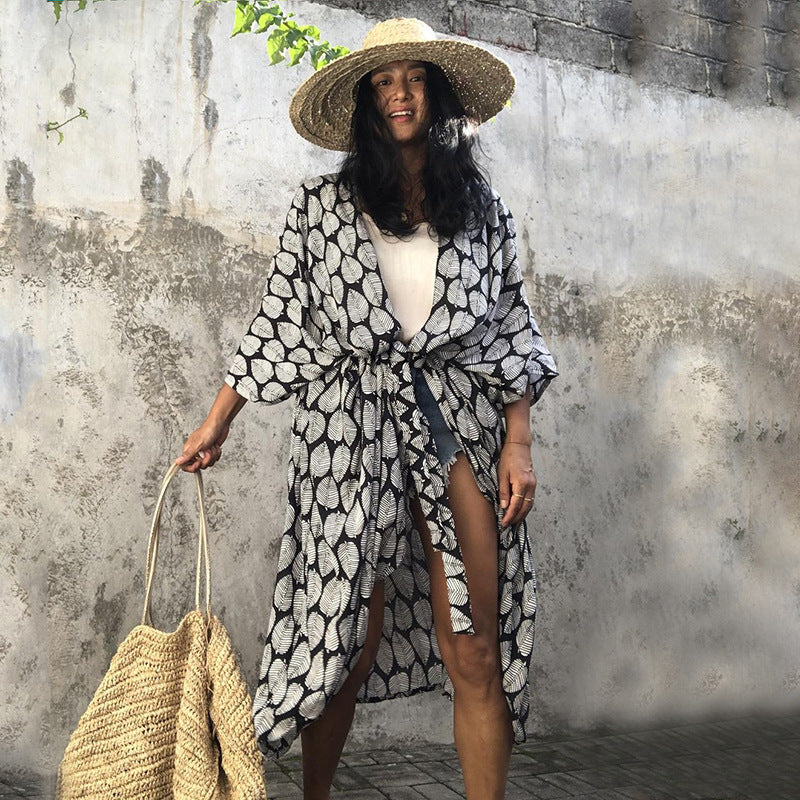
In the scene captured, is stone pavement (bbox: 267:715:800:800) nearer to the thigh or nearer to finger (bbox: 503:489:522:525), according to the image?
the thigh

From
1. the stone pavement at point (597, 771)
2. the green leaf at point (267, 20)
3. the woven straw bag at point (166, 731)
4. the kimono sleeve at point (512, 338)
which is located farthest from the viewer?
the stone pavement at point (597, 771)

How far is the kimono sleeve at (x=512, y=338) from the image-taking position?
2951 mm

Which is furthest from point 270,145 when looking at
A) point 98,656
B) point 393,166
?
point 98,656

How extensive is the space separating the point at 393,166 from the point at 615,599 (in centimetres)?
234

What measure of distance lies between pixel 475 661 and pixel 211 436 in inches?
33.9

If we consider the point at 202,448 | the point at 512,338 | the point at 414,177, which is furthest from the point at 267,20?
the point at 202,448

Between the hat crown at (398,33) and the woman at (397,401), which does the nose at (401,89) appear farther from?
the hat crown at (398,33)

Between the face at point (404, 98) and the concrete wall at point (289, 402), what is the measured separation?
1043 millimetres

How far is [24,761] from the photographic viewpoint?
3510 mm

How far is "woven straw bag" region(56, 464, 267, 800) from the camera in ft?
7.97

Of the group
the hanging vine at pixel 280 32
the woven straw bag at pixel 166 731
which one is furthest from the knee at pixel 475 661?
the hanging vine at pixel 280 32

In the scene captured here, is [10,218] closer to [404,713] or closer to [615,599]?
[404,713]

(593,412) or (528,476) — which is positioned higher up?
(593,412)

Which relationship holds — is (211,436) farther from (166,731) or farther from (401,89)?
(401,89)
